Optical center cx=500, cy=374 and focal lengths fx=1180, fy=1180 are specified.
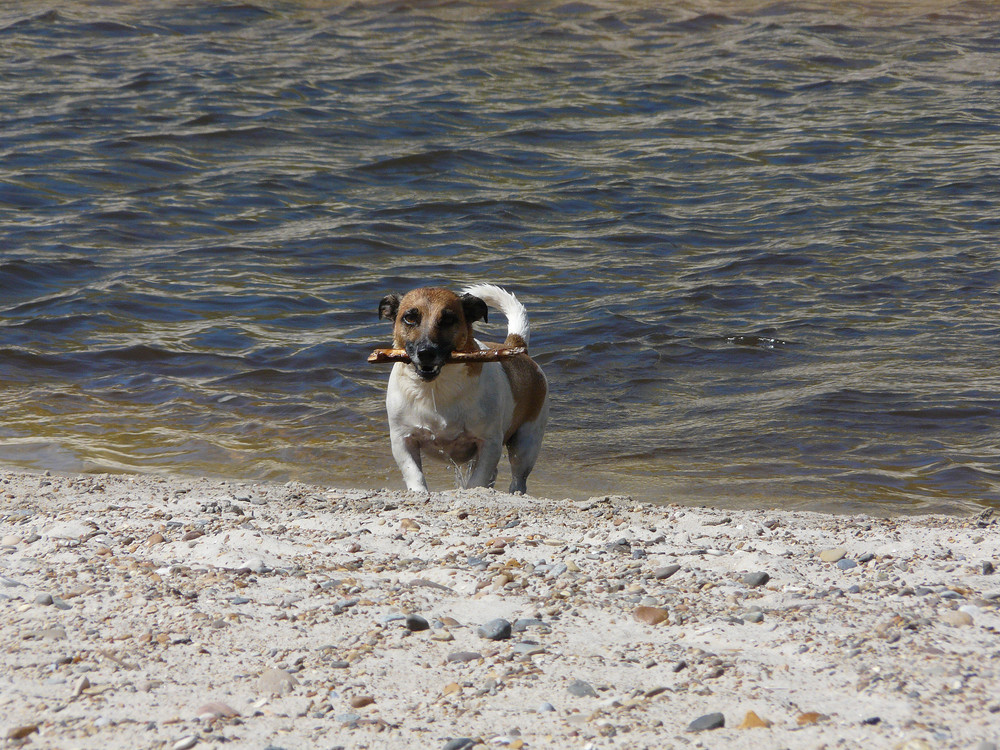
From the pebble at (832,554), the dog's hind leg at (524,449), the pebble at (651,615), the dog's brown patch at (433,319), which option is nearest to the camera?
the pebble at (651,615)

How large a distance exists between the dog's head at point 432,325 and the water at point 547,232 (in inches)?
52.7

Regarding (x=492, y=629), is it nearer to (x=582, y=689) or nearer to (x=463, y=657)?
(x=463, y=657)

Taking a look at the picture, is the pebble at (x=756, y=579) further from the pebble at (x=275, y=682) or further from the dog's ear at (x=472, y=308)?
the dog's ear at (x=472, y=308)

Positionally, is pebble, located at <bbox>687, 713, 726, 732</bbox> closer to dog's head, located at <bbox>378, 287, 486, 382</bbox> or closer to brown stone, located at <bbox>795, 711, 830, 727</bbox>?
brown stone, located at <bbox>795, 711, 830, 727</bbox>

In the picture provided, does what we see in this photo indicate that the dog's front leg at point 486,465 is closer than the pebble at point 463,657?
No

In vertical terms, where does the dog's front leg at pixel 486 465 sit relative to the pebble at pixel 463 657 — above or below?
below

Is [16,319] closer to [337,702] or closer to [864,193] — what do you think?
[337,702]

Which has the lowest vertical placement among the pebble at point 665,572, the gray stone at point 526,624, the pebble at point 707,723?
the pebble at point 665,572

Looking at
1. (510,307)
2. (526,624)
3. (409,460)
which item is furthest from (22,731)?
(510,307)

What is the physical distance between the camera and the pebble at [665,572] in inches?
172

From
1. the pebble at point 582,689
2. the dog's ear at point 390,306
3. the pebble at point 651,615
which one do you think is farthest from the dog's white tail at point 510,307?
the pebble at point 582,689

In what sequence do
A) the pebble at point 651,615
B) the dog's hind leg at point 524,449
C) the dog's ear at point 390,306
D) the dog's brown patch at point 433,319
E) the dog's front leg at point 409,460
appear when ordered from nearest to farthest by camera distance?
the pebble at point 651,615
the dog's brown patch at point 433,319
the dog's front leg at point 409,460
the dog's ear at point 390,306
the dog's hind leg at point 524,449

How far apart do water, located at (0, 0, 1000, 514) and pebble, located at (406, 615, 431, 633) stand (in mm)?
3101

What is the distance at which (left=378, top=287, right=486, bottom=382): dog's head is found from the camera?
19.7 ft
